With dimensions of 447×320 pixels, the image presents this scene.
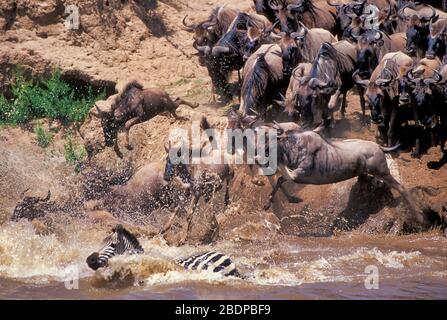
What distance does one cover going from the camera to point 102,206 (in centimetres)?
1348

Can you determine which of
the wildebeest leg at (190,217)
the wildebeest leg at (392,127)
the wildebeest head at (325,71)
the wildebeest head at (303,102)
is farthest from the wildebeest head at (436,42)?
the wildebeest leg at (190,217)

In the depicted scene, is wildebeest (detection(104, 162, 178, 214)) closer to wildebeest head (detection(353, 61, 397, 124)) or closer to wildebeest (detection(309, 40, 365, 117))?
wildebeest (detection(309, 40, 365, 117))

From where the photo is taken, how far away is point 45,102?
663 inches

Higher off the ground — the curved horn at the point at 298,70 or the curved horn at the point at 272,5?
the curved horn at the point at 298,70

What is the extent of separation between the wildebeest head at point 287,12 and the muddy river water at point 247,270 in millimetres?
4267

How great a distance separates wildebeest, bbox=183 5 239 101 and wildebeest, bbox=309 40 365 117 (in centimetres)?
160

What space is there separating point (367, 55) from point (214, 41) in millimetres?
2333

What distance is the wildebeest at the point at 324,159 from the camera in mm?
12891

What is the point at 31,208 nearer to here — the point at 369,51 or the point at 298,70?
the point at 298,70

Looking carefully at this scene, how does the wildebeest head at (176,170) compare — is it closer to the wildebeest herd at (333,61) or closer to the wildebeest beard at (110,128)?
the wildebeest herd at (333,61)

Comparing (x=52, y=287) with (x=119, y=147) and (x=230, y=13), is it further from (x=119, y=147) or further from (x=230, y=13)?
(x=230, y=13)

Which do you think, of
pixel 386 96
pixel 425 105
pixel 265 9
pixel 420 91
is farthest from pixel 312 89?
pixel 265 9

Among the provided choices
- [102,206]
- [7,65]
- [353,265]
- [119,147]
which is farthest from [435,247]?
[7,65]

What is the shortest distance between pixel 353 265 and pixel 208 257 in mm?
1446
